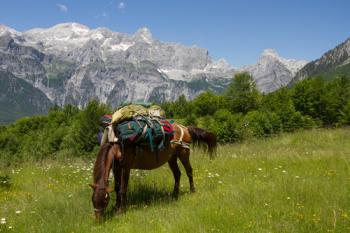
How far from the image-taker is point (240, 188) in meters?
8.39

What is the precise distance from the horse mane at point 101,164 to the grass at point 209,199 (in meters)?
0.84

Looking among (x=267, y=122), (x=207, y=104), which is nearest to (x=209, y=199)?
(x=267, y=122)

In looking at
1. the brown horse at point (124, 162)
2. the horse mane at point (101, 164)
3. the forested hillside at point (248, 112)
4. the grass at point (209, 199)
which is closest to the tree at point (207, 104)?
the forested hillside at point (248, 112)

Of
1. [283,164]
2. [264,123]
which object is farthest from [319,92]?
[283,164]

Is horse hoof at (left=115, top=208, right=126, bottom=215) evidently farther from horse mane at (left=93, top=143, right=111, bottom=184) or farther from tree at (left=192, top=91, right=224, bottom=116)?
tree at (left=192, top=91, right=224, bottom=116)

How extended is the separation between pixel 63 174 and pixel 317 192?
302 inches

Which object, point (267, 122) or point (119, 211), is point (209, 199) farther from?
point (267, 122)

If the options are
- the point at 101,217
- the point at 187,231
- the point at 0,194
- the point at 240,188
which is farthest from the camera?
the point at 0,194

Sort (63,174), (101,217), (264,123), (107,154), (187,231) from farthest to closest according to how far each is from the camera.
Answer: (264,123)
(63,174)
(107,154)
(101,217)
(187,231)

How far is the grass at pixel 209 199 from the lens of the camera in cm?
614

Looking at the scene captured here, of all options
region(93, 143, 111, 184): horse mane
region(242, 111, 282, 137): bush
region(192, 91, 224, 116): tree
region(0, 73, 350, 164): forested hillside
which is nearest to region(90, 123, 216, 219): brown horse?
region(93, 143, 111, 184): horse mane

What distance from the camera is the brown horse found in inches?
264

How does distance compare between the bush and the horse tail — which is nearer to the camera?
the horse tail

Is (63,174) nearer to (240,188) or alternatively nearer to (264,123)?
(240,188)
